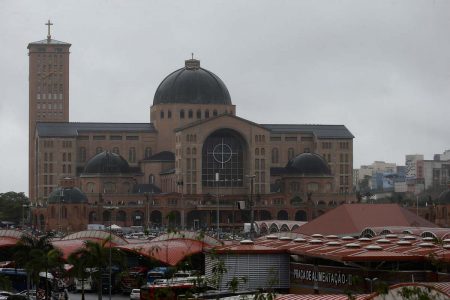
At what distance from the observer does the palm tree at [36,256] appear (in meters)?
74.9

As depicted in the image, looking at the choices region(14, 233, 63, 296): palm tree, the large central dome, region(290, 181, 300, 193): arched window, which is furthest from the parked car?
the large central dome

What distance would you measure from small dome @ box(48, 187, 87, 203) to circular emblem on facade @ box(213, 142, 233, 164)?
18549 mm

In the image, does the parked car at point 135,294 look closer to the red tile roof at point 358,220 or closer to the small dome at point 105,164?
the red tile roof at point 358,220

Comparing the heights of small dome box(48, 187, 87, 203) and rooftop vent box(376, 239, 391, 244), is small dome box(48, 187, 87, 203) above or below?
above

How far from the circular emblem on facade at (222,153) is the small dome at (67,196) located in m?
18.5

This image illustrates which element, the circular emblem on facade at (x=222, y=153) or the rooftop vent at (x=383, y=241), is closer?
the rooftop vent at (x=383, y=241)

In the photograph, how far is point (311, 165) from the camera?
192875 millimetres

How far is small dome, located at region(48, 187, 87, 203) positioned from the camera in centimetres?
18100

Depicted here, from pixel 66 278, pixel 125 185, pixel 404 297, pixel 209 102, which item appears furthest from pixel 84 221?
pixel 404 297

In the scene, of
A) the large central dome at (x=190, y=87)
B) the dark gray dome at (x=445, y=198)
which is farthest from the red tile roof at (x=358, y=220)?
the large central dome at (x=190, y=87)

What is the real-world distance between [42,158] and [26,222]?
29.8 ft

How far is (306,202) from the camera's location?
623ft

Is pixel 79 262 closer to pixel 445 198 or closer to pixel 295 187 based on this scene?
pixel 445 198

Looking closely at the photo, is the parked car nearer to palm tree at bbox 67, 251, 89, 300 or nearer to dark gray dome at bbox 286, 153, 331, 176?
palm tree at bbox 67, 251, 89, 300
